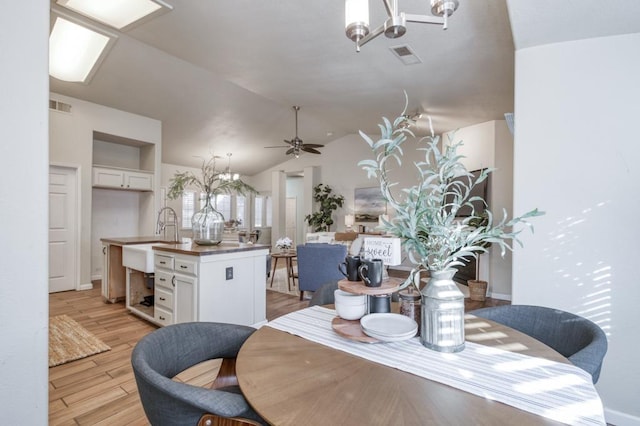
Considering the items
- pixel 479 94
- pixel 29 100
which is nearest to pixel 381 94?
pixel 479 94

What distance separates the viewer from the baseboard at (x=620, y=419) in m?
1.74

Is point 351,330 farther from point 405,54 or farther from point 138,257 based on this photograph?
point 138,257

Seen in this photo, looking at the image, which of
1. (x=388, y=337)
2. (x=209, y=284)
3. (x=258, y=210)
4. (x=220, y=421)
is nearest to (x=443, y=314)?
(x=388, y=337)

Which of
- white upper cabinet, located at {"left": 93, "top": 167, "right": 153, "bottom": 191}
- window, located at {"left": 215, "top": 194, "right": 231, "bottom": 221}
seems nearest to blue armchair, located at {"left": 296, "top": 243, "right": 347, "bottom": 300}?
white upper cabinet, located at {"left": 93, "top": 167, "right": 153, "bottom": 191}

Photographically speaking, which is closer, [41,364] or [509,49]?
[41,364]

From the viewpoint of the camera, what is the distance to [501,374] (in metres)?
0.88

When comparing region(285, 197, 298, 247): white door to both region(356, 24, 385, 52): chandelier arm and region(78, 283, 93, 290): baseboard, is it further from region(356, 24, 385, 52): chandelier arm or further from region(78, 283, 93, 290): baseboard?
region(356, 24, 385, 52): chandelier arm

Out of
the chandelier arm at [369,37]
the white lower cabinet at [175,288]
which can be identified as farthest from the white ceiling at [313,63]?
the white lower cabinet at [175,288]

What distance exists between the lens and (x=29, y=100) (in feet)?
4.25

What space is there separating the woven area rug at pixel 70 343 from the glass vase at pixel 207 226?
1.25m

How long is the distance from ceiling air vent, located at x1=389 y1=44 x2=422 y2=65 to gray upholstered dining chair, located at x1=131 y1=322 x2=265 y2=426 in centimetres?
274

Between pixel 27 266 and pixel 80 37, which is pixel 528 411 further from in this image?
pixel 80 37

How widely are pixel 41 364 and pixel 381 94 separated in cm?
420

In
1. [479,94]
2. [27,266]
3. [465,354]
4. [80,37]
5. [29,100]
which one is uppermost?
[80,37]
